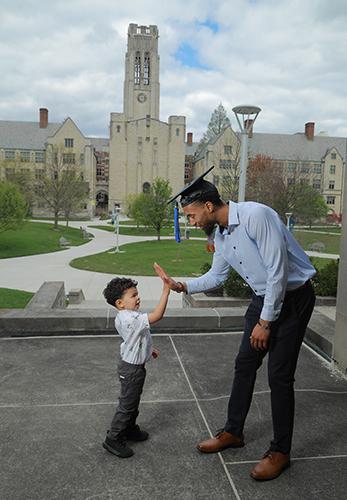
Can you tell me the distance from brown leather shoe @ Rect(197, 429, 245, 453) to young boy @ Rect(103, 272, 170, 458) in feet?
1.79

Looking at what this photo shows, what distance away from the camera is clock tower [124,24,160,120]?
259ft

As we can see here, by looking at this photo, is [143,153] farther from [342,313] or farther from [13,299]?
[342,313]

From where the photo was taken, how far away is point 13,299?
10414 millimetres

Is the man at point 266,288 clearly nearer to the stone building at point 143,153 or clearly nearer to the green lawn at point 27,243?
the green lawn at point 27,243

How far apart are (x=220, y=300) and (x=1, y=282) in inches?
392

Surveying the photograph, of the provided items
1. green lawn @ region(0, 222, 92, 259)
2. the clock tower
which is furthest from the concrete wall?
the clock tower

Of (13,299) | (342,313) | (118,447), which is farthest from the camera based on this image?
(13,299)

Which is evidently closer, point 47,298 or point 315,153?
point 47,298

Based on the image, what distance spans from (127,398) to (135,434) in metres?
0.38

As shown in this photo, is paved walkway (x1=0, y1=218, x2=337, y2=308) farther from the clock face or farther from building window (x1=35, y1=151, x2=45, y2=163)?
the clock face

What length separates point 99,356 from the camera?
447cm

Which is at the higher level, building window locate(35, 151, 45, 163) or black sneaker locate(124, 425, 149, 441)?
building window locate(35, 151, 45, 163)

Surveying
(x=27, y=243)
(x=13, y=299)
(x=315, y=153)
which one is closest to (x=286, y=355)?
(x=13, y=299)

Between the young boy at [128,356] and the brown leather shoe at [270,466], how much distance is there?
902 millimetres
